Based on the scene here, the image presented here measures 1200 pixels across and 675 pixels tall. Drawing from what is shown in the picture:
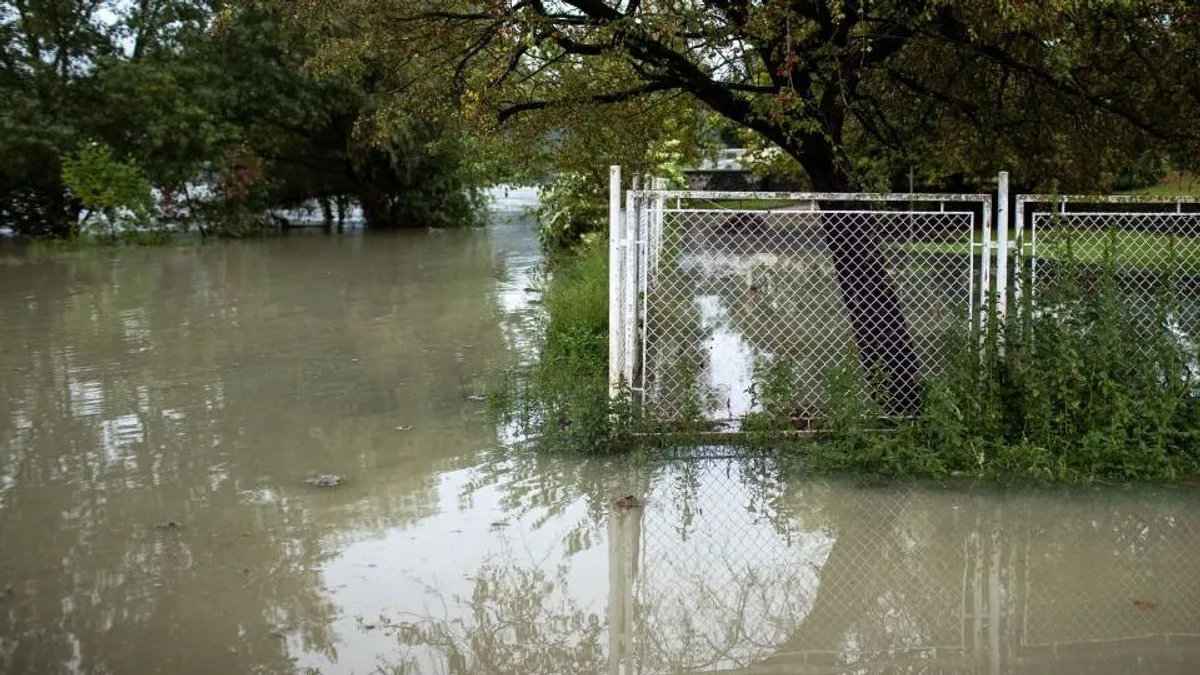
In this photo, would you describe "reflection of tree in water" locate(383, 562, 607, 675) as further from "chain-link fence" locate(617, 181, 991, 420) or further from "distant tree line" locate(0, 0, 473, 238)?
"distant tree line" locate(0, 0, 473, 238)

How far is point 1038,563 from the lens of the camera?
5.43 metres

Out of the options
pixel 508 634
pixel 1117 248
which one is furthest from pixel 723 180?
pixel 508 634

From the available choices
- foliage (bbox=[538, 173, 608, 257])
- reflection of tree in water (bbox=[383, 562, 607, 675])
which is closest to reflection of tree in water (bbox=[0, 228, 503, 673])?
reflection of tree in water (bbox=[383, 562, 607, 675])

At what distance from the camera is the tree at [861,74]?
24.4ft

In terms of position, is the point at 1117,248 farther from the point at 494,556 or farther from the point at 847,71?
the point at 494,556

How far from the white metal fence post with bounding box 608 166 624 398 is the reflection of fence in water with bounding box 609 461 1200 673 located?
34.8 inches

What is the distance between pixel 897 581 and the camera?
5.27 m

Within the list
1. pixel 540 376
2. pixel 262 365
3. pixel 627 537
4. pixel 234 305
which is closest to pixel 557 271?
pixel 234 305

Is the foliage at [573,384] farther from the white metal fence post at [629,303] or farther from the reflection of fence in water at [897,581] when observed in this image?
the reflection of fence in water at [897,581]

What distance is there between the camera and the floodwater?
4.55 metres

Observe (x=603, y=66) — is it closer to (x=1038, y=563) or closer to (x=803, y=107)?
(x=803, y=107)

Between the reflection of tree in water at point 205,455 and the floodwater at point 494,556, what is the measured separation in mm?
23

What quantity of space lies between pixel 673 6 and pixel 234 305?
353 inches

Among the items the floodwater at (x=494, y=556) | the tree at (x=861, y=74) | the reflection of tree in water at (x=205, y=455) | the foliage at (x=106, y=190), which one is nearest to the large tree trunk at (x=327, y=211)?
the foliage at (x=106, y=190)
